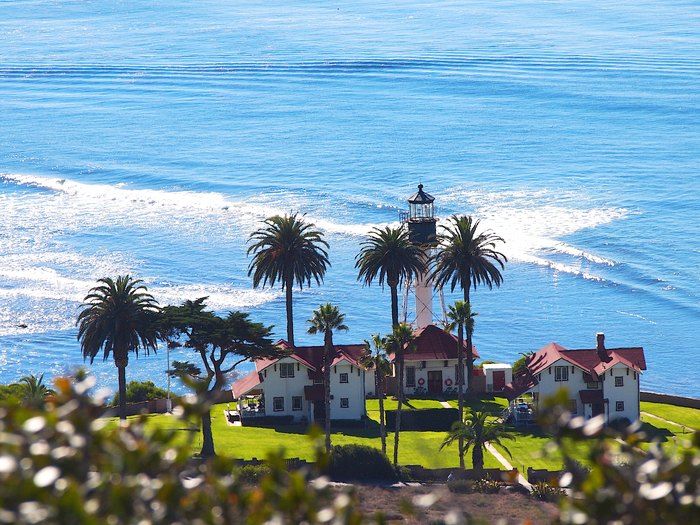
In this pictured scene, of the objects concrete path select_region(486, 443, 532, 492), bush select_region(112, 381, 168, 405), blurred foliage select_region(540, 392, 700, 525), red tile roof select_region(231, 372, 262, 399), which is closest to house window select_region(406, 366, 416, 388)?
red tile roof select_region(231, 372, 262, 399)

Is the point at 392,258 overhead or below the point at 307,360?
overhead

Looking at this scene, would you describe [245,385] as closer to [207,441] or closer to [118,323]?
[118,323]

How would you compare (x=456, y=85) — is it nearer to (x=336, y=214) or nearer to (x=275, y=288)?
(x=336, y=214)

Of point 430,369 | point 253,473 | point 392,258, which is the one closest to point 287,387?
point 430,369

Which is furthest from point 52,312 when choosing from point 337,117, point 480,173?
point 337,117

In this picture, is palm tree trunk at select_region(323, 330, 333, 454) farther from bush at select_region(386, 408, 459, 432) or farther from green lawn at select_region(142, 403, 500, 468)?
bush at select_region(386, 408, 459, 432)

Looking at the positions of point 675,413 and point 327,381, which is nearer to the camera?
point 327,381
